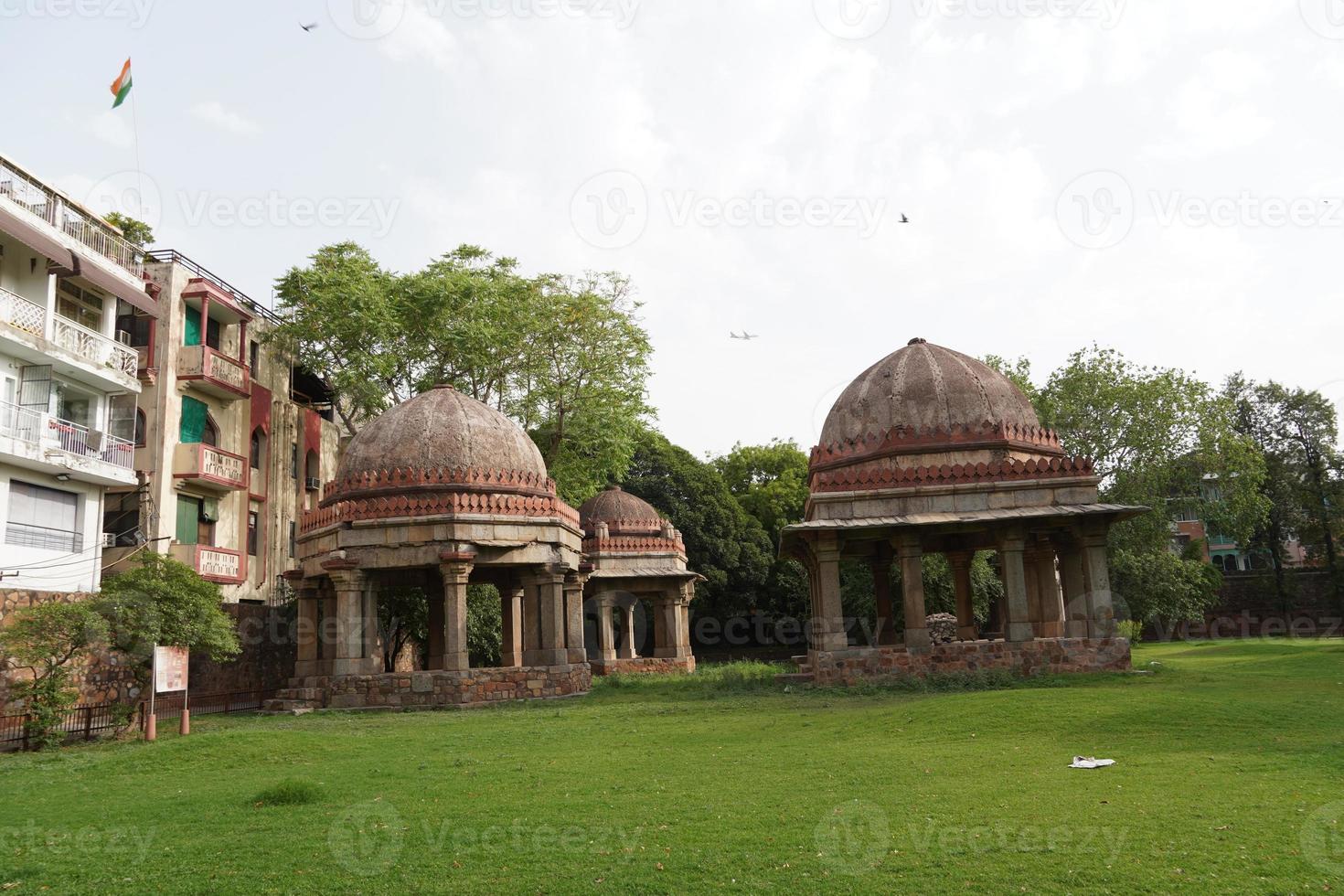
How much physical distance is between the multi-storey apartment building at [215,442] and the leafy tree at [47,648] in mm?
8434

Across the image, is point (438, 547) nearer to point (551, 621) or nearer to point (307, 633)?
point (551, 621)

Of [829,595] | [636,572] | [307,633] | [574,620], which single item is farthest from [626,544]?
[829,595]

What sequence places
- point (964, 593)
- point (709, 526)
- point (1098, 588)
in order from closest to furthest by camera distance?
point (1098, 588), point (964, 593), point (709, 526)

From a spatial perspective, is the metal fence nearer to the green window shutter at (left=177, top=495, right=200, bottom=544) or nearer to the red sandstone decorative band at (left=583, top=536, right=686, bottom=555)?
the green window shutter at (left=177, top=495, right=200, bottom=544)

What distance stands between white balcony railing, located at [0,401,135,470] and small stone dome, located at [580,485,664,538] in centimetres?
1663

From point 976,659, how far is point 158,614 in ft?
54.5

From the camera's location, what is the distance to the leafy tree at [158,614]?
725 inches

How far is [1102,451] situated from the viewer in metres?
40.8

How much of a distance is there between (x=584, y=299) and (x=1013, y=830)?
30.3m

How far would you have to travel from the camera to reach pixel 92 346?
24.2 m

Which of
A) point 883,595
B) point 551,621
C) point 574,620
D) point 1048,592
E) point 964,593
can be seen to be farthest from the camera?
point 883,595

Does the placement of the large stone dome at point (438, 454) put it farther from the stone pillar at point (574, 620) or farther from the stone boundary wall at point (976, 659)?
the stone boundary wall at point (976, 659)

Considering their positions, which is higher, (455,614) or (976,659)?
(455,614)

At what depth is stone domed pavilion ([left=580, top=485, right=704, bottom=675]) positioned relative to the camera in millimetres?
36781
